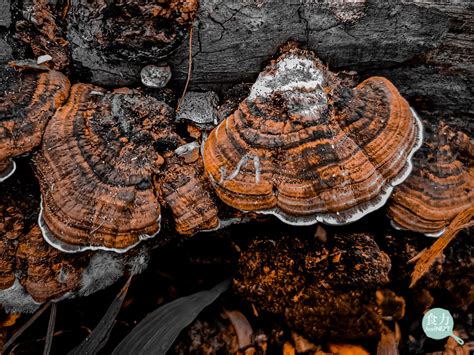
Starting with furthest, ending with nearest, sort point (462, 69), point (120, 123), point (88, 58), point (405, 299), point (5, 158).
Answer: point (405, 299) < point (462, 69) < point (88, 58) < point (120, 123) < point (5, 158)

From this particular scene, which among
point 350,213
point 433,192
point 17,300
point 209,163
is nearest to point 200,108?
point 209,163

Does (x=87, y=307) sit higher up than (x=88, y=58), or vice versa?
(x=88, y=58)

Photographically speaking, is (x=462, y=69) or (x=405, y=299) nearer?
(x=462, y=69)

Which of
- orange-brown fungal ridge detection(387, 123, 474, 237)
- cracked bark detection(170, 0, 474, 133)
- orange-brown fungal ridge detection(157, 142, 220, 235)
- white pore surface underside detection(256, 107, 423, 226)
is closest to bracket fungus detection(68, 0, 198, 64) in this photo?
cracked bark detection(170, 0, 474, 133)

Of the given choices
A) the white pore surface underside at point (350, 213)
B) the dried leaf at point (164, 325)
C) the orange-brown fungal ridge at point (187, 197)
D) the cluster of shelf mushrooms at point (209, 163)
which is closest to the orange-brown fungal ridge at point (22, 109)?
the cluster of shelf mushrooms at point (209, 163)

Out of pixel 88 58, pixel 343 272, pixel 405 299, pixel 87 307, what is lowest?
pixel 87 307

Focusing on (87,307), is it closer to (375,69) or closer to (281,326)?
(281,326)

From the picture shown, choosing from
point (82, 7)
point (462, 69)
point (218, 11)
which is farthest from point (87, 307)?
point (462, 69)

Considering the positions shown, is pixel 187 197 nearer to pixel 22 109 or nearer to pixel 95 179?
pixel 95 179
